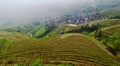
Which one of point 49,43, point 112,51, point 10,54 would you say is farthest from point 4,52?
point 112,51

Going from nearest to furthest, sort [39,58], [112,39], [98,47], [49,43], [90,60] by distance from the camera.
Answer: [90,60]
[39,58]
[98,47]
[49,43]
[112,39]

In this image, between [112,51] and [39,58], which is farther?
[112,51]

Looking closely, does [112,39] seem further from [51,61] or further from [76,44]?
[51,61]

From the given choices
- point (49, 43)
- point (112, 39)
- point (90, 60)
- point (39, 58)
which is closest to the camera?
point (90, 60)

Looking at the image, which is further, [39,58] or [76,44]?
[76,44]

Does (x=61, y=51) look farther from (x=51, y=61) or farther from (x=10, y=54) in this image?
(x=10, y=54)

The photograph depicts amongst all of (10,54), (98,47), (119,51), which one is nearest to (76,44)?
(98,47)
